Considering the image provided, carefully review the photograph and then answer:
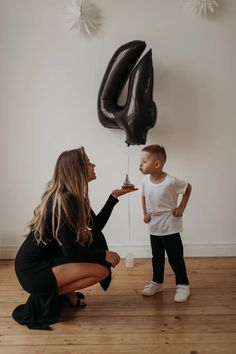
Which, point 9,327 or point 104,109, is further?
point 104,109

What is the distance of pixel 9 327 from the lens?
188 centimetres

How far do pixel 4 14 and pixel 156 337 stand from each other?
245cm

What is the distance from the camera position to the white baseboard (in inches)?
117

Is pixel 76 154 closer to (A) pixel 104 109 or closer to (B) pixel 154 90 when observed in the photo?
(A) pixel 104 109

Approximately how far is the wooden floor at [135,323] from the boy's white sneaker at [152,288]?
3 cm

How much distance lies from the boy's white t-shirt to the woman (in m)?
0.38

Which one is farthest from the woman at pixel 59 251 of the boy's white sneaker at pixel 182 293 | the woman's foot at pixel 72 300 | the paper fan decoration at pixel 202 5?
the paper fan decoration at pixel 202 5

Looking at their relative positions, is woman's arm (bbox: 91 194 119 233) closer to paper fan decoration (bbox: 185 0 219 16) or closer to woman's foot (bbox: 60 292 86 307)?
woman's foot (bbox: 60 292 86 307)

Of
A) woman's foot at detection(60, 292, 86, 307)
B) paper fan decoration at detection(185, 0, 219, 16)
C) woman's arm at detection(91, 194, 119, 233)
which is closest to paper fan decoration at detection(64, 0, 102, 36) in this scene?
Answer: paper fan decoration at detection(185, 0, 219, 16)

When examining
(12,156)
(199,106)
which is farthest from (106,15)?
(12,156)

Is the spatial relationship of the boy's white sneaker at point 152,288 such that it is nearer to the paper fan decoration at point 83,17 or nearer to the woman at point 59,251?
the woman at point 59,251

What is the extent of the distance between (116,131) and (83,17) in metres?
0.86

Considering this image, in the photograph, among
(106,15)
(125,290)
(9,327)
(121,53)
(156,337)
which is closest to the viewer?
(156,337)

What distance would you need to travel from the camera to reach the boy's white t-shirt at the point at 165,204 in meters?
2.20
